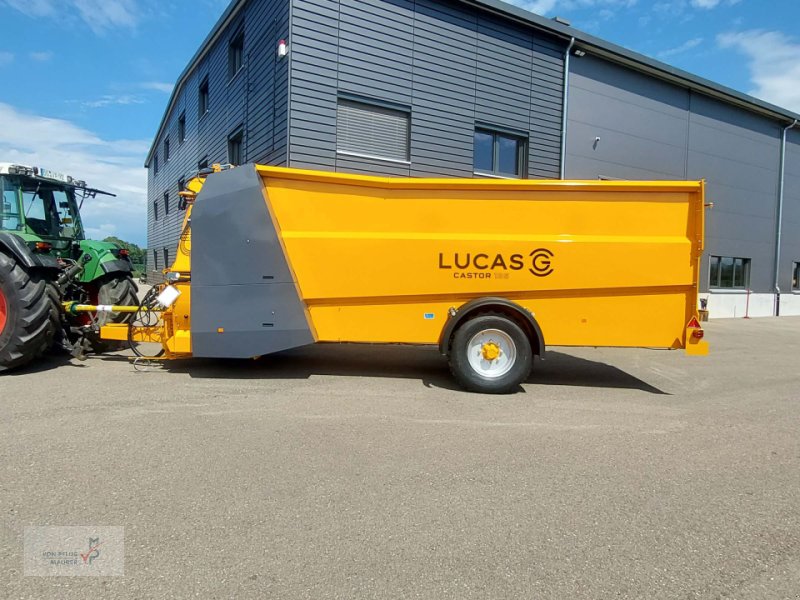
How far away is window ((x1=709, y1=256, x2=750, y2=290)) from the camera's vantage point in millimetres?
16203

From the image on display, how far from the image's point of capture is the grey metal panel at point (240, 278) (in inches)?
221

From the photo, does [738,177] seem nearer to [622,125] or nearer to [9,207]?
[622,125]

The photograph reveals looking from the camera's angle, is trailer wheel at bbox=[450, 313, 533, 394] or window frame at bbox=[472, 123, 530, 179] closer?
trailer wheel at bbox=[450, 313, 533, 394]

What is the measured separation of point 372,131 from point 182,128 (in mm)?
12535

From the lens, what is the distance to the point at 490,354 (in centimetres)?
575

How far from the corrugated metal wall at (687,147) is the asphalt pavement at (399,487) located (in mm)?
9199

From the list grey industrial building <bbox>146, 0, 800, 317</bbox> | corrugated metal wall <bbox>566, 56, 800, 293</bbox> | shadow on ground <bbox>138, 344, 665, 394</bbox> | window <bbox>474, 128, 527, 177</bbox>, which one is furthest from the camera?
corrugated metal wall <bbox>566, 56, 800, 293</bbox>

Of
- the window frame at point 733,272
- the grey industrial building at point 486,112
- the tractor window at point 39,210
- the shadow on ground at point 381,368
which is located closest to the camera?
the shadow on ground at point 381,368

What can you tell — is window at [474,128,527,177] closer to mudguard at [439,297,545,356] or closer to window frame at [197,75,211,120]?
mudguard at [439,297,545,356]

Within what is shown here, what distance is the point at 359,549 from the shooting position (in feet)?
8.23

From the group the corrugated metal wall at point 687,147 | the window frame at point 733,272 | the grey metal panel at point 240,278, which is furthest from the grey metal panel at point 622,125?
the grey metal panel at point 240,278

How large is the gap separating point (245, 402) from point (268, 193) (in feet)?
7.88

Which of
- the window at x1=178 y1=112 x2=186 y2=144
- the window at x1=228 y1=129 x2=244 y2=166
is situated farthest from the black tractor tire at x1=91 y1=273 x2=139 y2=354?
the window at x1=178 y1=112 x2=186 y2=144

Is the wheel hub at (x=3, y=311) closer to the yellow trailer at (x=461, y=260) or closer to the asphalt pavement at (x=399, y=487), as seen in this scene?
the asphalt pavement at (x=399, y=487)
